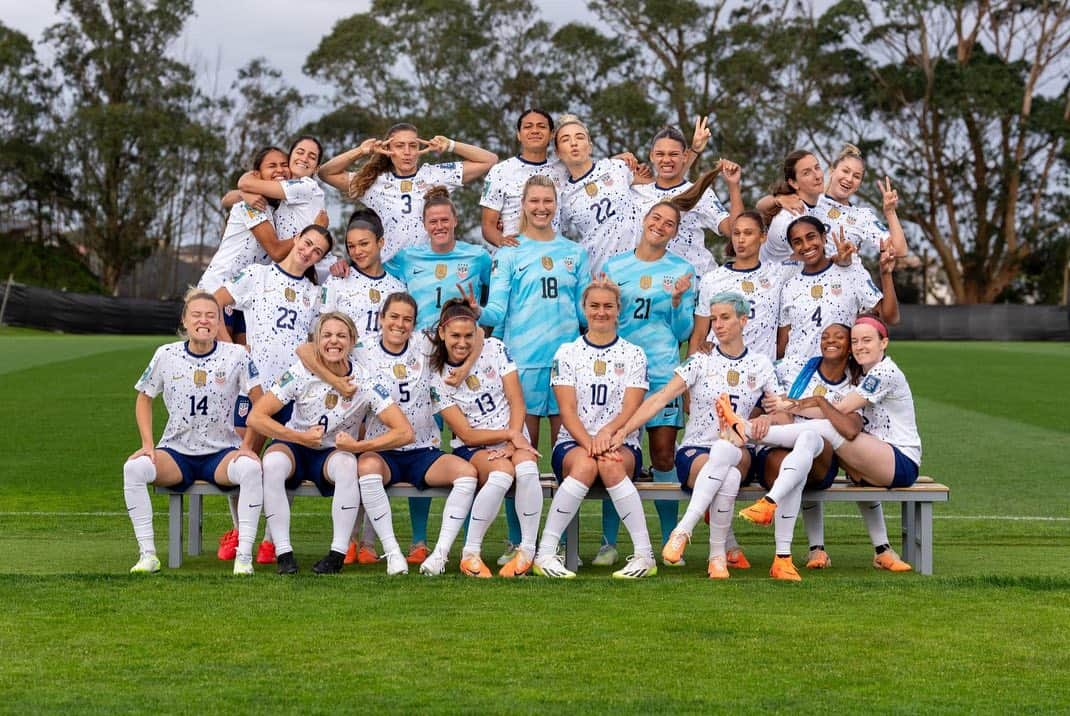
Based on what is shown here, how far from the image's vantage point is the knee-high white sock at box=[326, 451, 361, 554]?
659 cm

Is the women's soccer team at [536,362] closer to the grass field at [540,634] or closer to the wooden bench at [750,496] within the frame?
the wooden bench at [750,496]

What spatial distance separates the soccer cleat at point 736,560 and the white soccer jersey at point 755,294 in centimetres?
94

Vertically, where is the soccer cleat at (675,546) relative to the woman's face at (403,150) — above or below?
below

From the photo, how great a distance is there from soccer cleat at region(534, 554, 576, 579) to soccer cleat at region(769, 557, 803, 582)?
87 centimetres

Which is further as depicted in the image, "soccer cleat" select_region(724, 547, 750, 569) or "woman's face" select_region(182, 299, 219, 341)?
"soccer cleat" select_region(724, 547, 750, 569)

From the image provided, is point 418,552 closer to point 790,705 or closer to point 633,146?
point 790,705

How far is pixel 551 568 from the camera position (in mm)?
6547

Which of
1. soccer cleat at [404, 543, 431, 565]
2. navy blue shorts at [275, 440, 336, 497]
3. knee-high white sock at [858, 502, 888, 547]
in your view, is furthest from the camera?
soccer cleat at [404, 543, 431, 565]

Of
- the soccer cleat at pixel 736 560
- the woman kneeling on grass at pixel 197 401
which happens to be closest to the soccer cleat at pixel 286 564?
the woman kneeling on grass at pixel 197 401

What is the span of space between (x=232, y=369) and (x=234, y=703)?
9.18ft

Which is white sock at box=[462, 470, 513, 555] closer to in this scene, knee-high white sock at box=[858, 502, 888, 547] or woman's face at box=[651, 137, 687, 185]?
knee-high white sock at box=[858, 502, 888, 547]

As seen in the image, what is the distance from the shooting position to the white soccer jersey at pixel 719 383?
6.86 meters

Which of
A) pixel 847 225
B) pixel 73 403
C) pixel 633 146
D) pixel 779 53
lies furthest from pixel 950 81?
pixel 847 225

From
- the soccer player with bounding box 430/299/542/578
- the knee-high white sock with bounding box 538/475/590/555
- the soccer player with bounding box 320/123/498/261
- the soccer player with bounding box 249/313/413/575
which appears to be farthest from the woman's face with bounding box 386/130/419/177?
the knee-high white sock with bounding box 538/475/590/555
